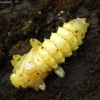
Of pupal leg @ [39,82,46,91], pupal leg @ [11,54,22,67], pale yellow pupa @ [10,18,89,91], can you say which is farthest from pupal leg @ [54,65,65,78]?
pupal leg @ [11,54,22,67]

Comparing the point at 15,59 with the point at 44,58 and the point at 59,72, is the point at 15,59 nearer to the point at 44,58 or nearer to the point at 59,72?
the point at 44,58

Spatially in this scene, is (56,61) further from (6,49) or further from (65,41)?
(6,49)

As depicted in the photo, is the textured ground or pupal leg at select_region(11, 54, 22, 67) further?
pupal leg at select_region(11, 54, 22, 67)

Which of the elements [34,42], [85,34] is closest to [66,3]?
[85,34]

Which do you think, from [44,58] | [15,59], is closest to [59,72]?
[44,58]

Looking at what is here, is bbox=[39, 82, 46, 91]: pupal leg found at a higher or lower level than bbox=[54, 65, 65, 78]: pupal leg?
lower

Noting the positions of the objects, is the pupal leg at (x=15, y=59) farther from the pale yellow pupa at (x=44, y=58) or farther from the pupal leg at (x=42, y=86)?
the pupal leg at (x=42, y=86)

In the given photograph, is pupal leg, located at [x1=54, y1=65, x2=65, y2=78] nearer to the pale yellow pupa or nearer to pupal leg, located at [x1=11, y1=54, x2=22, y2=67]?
the pale yellow pupa
